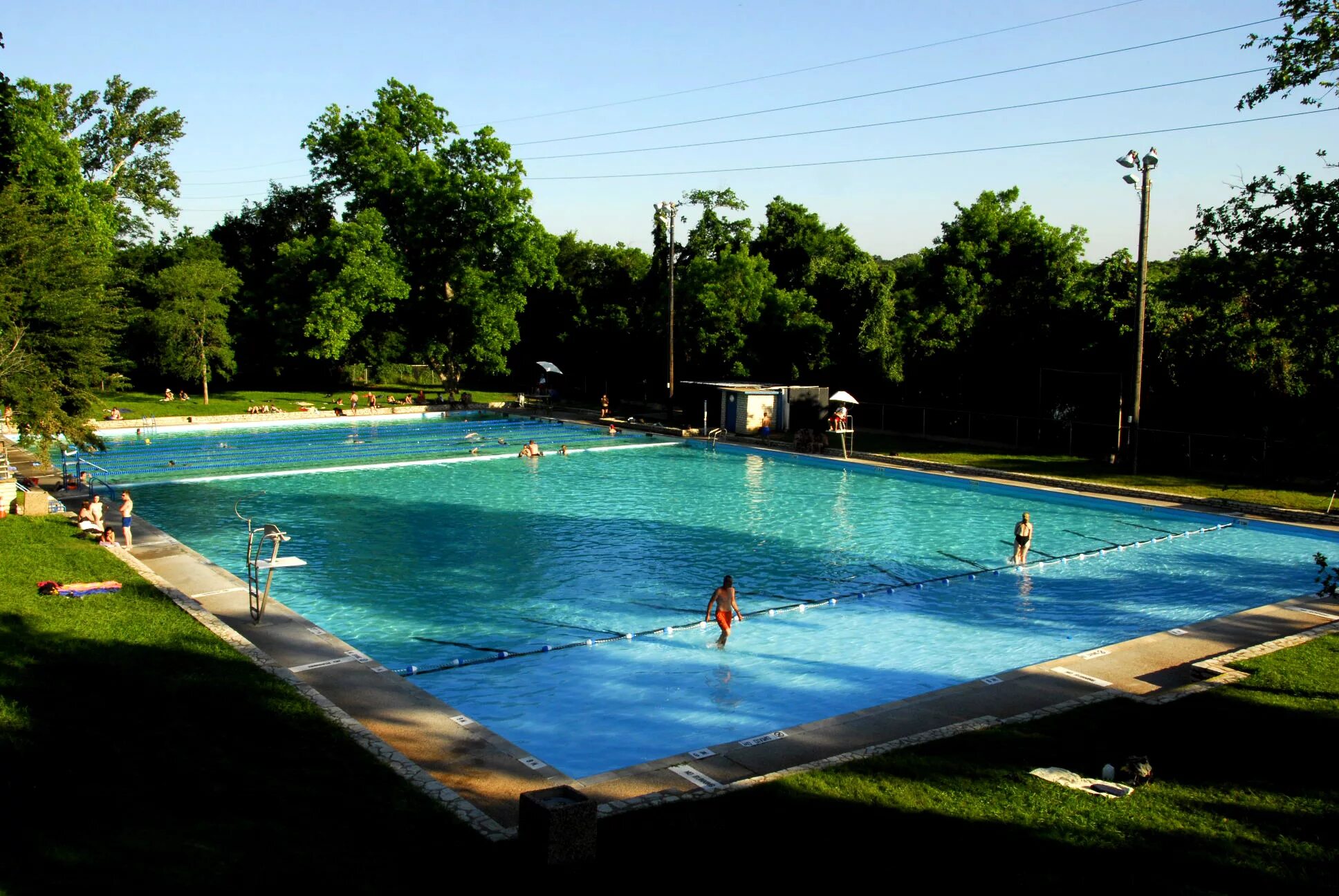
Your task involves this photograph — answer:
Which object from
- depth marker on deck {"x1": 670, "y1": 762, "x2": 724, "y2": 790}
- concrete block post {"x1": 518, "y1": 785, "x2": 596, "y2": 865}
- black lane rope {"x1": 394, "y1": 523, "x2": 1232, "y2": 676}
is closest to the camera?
concrete block post {"x1": 518, "y1": 785, "x2": 596, "y2": 865}

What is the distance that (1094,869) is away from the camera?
759 cm

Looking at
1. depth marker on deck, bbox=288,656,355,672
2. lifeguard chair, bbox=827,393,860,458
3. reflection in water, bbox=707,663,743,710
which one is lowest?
reflection in water, bbox=707,663,743,710

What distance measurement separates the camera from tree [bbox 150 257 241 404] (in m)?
45.3

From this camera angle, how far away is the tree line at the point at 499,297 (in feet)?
85.5

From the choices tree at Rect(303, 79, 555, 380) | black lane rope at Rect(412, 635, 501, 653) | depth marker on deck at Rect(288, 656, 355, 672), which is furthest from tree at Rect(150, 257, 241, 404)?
depth marker on deck at Rect(288, 656, 355, 672)

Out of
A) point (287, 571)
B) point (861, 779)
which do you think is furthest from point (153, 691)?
point (287, 571)

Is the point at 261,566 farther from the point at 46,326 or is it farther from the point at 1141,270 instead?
the point at 1141,270

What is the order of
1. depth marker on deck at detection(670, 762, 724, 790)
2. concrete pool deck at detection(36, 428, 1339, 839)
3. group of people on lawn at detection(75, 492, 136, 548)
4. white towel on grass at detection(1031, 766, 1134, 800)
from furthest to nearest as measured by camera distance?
group of people on lawn at detection(75, 492, 136, 548), concrete pool deck at detection(36, 428, 1339, 839), depth marker on deck at detection(670, 762, 724, 790), white towel on grass at detection(1031, 766, 1134, 800)

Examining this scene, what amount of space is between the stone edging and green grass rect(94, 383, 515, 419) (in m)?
30.2

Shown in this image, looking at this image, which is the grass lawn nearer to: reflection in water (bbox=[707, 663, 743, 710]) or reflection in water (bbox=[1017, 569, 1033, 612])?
reflection in water (bbox=[1017, 569, 1033, 612])

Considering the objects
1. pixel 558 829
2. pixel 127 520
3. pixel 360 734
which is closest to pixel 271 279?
pixel 127 520

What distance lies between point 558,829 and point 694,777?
2815 mm

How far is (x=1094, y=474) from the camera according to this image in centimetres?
2891

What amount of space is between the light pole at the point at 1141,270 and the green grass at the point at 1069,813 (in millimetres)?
19261
